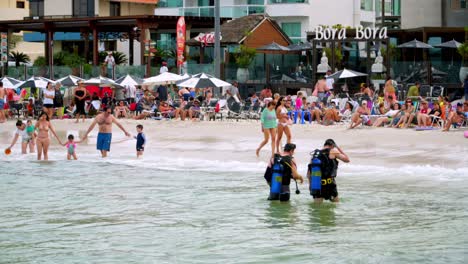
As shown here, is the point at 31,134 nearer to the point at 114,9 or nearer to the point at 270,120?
the point at 270,120

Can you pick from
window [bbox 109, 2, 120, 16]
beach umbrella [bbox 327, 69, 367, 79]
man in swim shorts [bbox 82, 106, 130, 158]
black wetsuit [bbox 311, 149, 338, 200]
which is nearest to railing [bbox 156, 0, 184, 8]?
window [bbox 109, 2, 120, 16]

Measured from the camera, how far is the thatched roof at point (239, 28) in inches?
1937

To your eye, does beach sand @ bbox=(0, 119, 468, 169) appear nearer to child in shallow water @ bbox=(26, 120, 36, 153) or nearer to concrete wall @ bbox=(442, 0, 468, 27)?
Result: child in shallow water @ bbox=(26, 120, 36, 153)

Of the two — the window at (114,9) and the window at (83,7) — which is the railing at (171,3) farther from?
the window at (83,7)

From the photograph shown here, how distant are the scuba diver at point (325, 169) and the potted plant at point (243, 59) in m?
25.7

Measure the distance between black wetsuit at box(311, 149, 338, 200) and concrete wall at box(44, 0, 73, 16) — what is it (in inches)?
2079

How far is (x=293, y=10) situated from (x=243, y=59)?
13.9 meters

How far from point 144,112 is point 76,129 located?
3764 mm

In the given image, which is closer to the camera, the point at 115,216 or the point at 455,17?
the point at 115,216

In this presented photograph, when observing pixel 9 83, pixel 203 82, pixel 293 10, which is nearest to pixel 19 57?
pixel 293 10

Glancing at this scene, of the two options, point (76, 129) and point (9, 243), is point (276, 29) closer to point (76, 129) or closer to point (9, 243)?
point (76, 129)

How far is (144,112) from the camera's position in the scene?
3628 cm

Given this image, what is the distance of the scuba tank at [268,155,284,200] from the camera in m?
16.9

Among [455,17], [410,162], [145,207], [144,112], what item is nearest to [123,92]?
[144,112]
